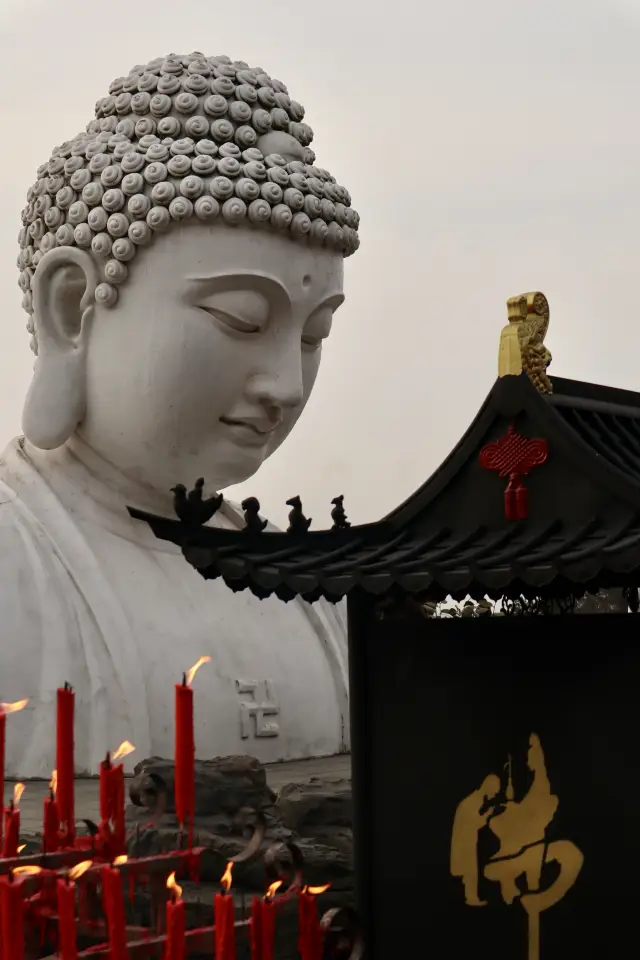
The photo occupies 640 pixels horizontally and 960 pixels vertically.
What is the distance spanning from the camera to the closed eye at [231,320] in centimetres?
656

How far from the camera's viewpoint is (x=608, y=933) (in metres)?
3.88

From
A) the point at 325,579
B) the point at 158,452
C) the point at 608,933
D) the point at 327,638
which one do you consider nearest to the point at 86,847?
the point at 325,579

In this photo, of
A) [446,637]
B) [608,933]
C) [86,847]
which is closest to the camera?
[86,847]

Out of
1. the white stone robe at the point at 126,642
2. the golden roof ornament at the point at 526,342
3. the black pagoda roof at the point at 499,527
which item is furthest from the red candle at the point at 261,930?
the white stone robe at the point at 126,642

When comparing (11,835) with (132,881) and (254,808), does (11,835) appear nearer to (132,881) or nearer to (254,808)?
(132,881)

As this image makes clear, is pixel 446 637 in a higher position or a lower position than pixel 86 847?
higher

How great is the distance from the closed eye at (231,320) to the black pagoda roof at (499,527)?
7.56 ft

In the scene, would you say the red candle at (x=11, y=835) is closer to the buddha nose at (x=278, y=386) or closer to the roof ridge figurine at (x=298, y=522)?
the roof ridge figurine at (x=298, y=522)

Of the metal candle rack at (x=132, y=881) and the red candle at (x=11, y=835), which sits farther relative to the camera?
the red candle at (x=11, y=835)

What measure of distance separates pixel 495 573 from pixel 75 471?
359 cm

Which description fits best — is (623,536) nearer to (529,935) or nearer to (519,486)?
(519,486)

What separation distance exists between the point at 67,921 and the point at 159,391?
3938 millimetres

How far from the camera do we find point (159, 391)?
6.59m

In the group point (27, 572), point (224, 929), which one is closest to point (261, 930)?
point (224, 929)
